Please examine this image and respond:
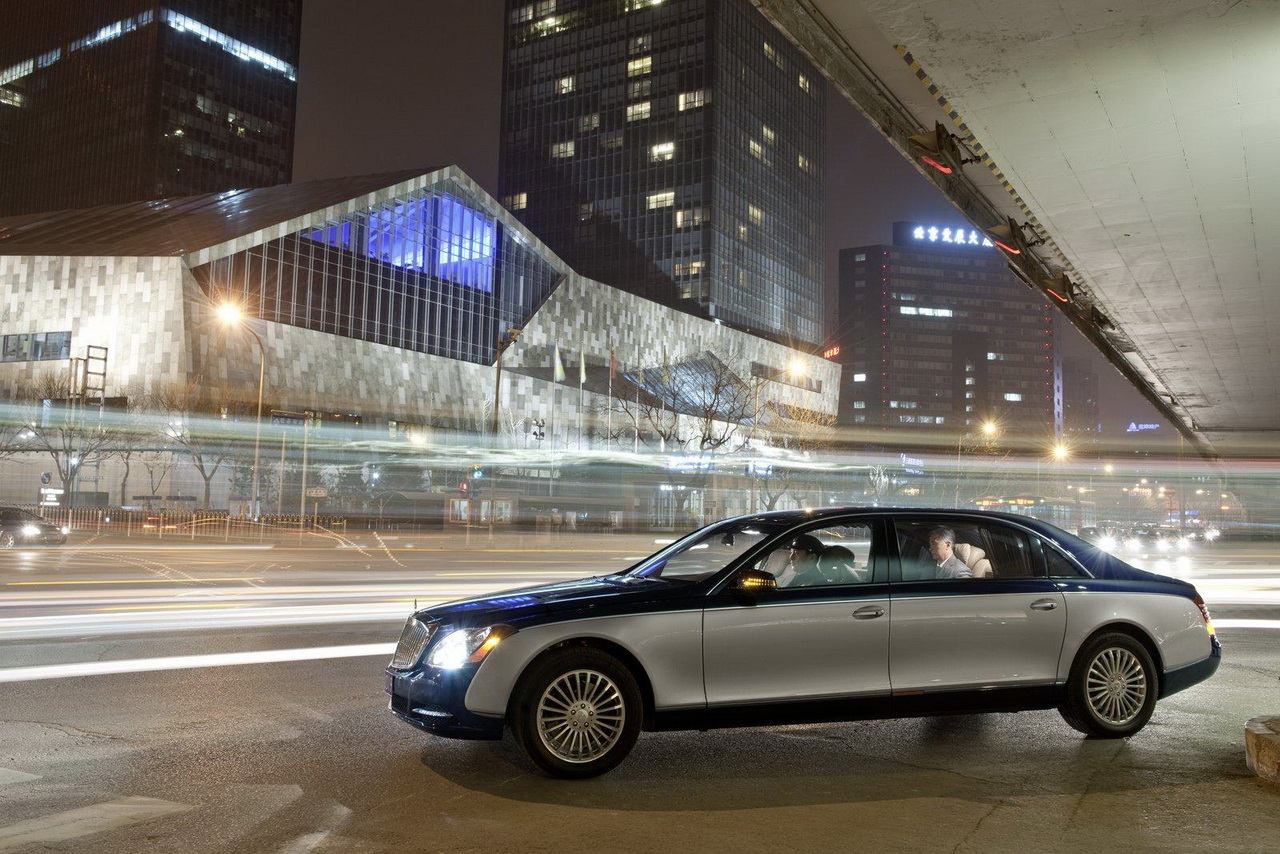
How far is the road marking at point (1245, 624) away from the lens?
1400 centimetres

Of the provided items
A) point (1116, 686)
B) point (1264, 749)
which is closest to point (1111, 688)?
point (1116, 686)

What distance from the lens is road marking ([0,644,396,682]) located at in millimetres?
8930

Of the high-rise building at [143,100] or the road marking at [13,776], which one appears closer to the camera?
the road marking at [13,776]

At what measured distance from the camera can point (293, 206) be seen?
61156mm

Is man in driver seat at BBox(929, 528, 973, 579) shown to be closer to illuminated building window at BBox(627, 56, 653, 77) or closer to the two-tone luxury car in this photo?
the two-tone luxury car

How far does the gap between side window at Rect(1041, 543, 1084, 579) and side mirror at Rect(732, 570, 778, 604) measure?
83.0 inches

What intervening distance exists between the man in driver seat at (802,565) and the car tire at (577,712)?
1183 mm

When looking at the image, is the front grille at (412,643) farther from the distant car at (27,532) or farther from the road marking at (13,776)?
the distant car at (27,532)

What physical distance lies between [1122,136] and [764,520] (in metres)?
9.12

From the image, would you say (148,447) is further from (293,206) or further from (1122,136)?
(1122,136)

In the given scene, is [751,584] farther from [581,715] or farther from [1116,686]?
[1116,686]

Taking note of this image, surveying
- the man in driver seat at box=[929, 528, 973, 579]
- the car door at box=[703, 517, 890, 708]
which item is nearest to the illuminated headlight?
the car door at box=[703, 517, 890, 708]

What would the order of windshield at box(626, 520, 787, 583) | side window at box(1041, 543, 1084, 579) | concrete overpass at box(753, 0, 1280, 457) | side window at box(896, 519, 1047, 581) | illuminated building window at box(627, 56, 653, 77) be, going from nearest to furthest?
windshield at box(626, 520, 787, 583), side window at box(896, 519, 1047, 581), side window at box(1041, 543, 1084, 579), concrete overpass at box(753, 0, 1280, 457), illuminated building window at box(627, 56, 653, 77)

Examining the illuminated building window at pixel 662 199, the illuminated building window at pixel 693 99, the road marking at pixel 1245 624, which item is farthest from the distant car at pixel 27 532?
the illuminated building window at pixel 693 99
